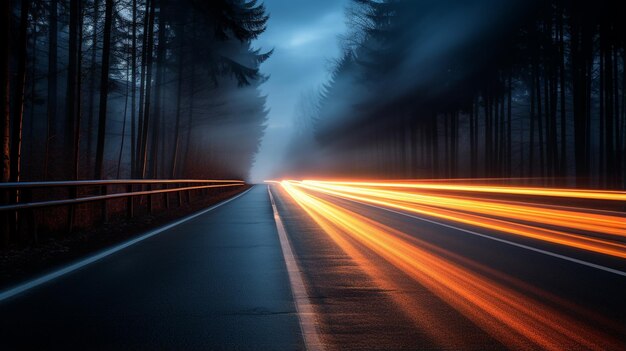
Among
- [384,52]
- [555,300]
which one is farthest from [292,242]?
[384,52]

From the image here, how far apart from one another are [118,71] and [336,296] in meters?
32.5

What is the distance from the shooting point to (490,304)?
5617 mm

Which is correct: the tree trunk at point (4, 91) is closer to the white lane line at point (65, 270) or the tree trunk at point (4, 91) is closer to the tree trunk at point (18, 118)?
the tree trunk at point (18, 118)

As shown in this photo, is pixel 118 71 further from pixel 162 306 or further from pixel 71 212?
pixel 162 306

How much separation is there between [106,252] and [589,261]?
760 cm

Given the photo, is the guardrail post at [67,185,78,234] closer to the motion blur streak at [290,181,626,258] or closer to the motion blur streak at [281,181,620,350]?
the motion blur streak at [281,181,620,350]

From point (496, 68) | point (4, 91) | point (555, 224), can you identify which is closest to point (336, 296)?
point (4, 91)

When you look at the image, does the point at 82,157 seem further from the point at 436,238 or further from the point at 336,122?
the point at 336,122

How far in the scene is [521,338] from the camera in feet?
14.7

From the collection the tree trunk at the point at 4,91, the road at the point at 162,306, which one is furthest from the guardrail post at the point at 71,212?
the road at the point at 162,306

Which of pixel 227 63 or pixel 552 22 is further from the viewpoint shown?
pixel 552 22

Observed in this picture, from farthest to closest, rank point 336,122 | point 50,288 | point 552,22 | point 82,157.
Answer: point 336,122, point 552,22, point 82,157, point 50,288

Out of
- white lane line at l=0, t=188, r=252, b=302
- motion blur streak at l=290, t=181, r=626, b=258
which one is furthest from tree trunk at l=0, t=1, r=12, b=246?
motion blur streak at l=290, t=181, r=626, b=258

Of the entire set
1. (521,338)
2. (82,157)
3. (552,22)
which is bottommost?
(521,338)
